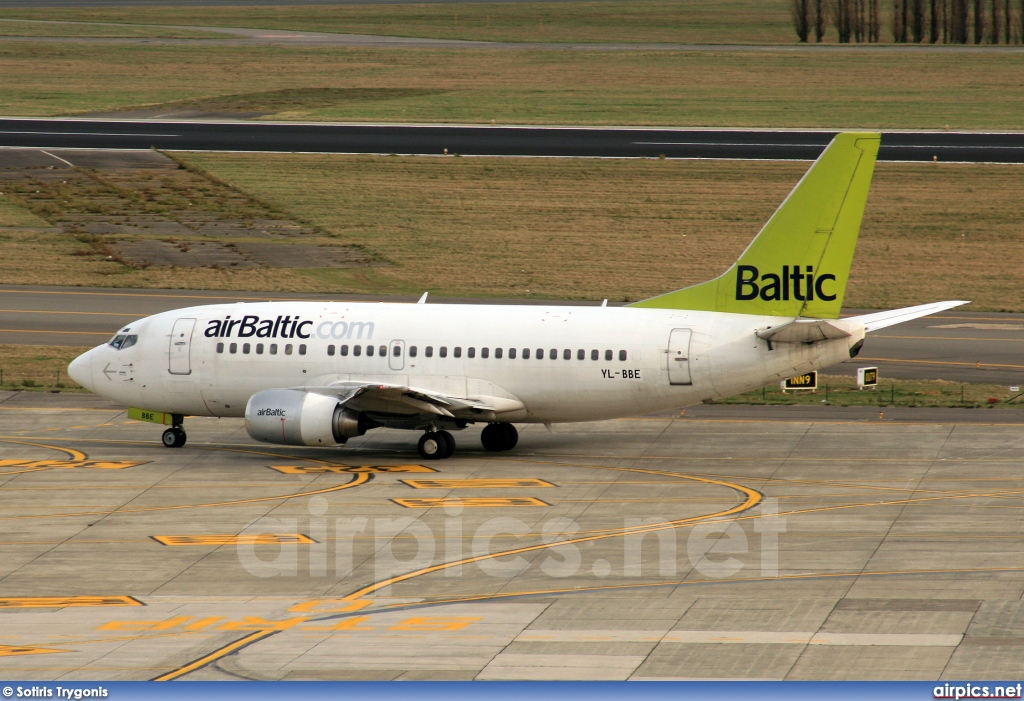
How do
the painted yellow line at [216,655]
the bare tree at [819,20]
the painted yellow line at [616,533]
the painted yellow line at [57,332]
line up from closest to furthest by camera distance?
1. the painted yellow line at [216,655]
2. the painted yellow line at [616,533]
3. the painted yellow line at [57,332]
4. the bare tree at [819,20]

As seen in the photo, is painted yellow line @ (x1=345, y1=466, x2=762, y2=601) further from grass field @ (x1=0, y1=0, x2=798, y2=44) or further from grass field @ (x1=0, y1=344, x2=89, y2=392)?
grass field @ (x1=0, y1=0, x2=798, y2=44)

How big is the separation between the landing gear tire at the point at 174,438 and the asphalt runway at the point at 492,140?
5279cm

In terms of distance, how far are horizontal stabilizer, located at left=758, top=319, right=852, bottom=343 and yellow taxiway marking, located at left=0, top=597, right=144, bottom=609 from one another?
64.6 feet

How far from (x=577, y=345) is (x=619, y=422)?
26.6ft

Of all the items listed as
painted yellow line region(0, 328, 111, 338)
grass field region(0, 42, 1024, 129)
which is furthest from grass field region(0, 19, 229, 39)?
painted yellow line region(0, 328, 111, 338)

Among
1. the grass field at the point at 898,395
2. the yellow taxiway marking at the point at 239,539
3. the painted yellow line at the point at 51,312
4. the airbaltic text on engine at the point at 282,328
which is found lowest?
the grass field at the point at 898,395

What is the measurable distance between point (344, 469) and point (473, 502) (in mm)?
6107

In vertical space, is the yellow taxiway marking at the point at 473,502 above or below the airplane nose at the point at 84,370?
below

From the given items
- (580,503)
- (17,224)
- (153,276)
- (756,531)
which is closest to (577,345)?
(580,503)

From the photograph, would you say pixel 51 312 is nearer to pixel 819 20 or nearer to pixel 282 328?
pixel 282 328

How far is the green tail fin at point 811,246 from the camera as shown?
41000 millimetres

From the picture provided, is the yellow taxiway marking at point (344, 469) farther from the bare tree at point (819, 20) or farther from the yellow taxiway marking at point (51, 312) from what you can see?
the bare tree at point (819, 20)

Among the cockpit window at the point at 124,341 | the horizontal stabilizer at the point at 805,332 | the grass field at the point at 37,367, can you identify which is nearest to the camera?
the horizontal stabilizer at the point at 805,332

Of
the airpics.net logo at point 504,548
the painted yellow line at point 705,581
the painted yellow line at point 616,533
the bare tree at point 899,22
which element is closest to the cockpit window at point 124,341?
the airpics.net logo at point 504,548
